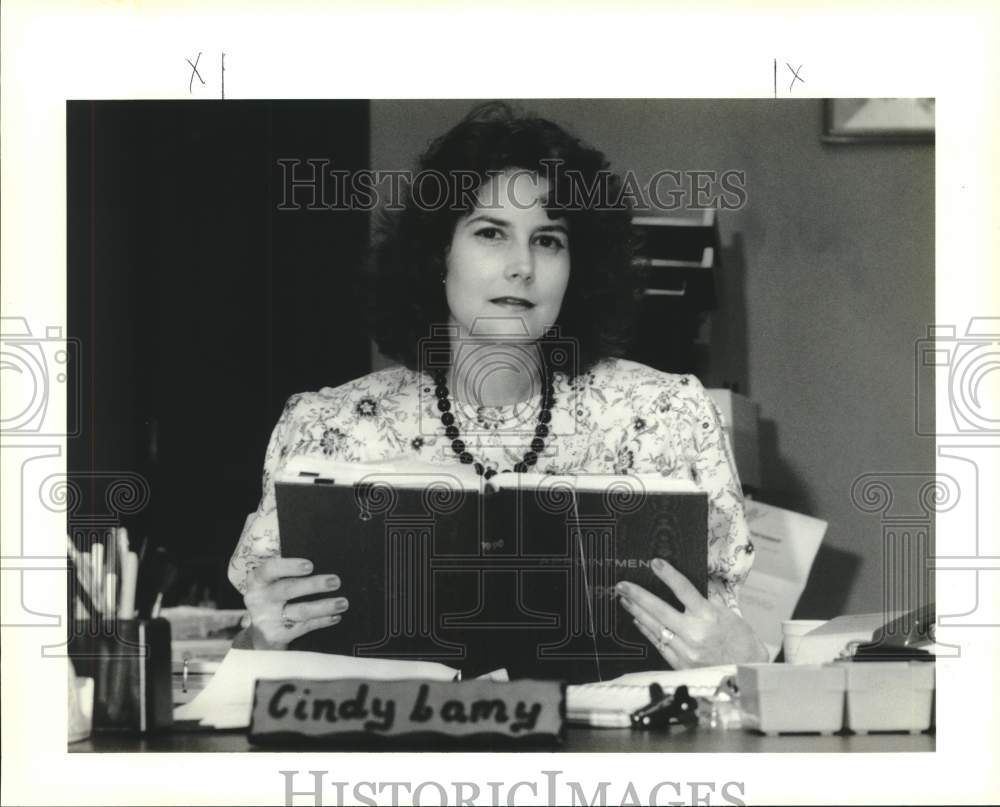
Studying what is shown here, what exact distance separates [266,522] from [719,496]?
687mm

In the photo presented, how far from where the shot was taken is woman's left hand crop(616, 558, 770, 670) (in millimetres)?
2332

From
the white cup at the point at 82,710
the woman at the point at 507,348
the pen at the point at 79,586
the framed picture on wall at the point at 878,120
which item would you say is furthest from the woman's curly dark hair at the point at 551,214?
the white cup at the point at 82,710

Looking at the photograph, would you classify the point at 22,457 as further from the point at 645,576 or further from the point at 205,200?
the point at 645,576

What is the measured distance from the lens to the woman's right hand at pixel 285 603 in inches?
92.2

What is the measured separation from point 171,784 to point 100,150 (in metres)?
0.96

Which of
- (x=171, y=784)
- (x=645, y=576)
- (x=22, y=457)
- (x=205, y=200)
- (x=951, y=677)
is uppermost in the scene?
(x=205, y=200)

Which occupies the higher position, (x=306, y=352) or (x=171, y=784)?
(x=306, y=352)

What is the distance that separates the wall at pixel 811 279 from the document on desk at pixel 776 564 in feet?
0.07

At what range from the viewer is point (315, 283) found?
2.39 meters

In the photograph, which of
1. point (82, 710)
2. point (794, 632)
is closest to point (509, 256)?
point (794, 632)

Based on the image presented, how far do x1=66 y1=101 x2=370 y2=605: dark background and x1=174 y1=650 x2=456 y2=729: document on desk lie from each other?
5.0 inches

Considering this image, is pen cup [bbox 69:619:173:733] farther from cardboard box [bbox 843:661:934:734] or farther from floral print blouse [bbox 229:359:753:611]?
cardboard box [bbox 843:661:934:734]

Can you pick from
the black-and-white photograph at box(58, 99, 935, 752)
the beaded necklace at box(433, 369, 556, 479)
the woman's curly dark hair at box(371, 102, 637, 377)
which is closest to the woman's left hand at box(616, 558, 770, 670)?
the black-and-white photograph at box(58, 99, 935, 752)
